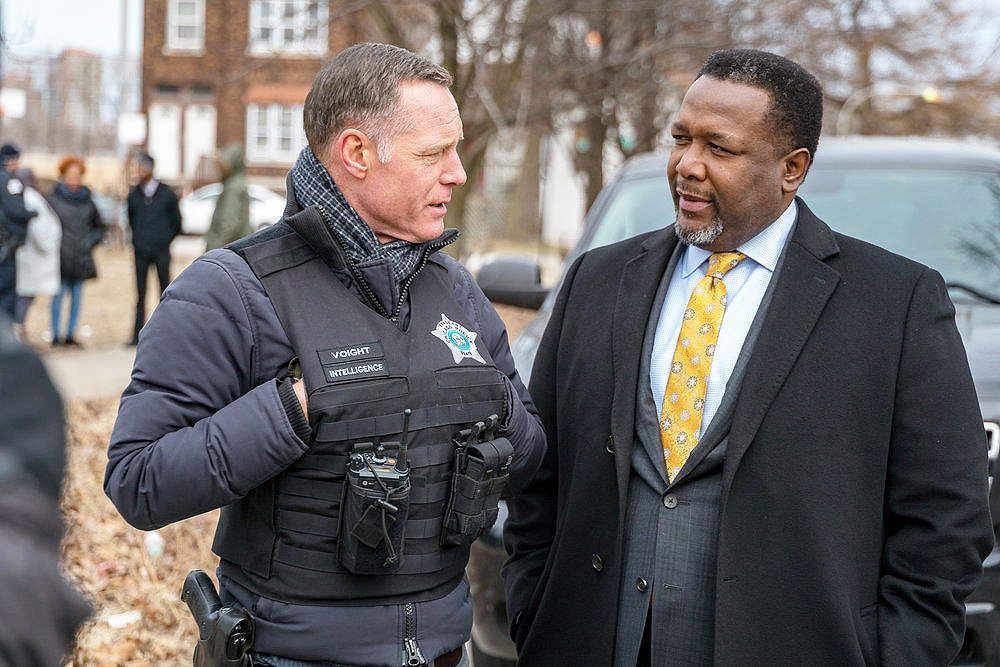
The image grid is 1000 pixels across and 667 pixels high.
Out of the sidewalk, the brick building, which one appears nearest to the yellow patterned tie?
the sidewalk

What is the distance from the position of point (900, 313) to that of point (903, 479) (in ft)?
1.19

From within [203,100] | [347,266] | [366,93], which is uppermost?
[366,93]

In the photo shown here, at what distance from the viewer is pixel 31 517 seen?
42.3 inches

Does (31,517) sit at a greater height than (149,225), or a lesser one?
greater

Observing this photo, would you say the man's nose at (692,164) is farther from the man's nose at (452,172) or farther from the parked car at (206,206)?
the parked car at (206,206)

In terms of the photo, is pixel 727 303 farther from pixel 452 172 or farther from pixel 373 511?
pixel 373 511

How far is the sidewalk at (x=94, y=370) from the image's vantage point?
899 cm

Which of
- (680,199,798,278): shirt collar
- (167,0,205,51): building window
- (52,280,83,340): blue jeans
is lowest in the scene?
(52,280,83,340): blue jeans

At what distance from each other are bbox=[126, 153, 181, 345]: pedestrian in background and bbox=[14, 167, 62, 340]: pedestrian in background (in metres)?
0.90

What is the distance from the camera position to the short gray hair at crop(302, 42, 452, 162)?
7.65ft

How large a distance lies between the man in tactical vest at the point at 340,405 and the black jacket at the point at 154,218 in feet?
32.0

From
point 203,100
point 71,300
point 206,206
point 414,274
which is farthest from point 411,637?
point 203,100

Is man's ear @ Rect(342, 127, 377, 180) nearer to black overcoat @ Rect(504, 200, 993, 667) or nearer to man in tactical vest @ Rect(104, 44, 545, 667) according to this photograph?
man in tactical vest @ Rect(104, 44, 545, 667)

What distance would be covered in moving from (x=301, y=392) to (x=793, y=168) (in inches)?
52.0
